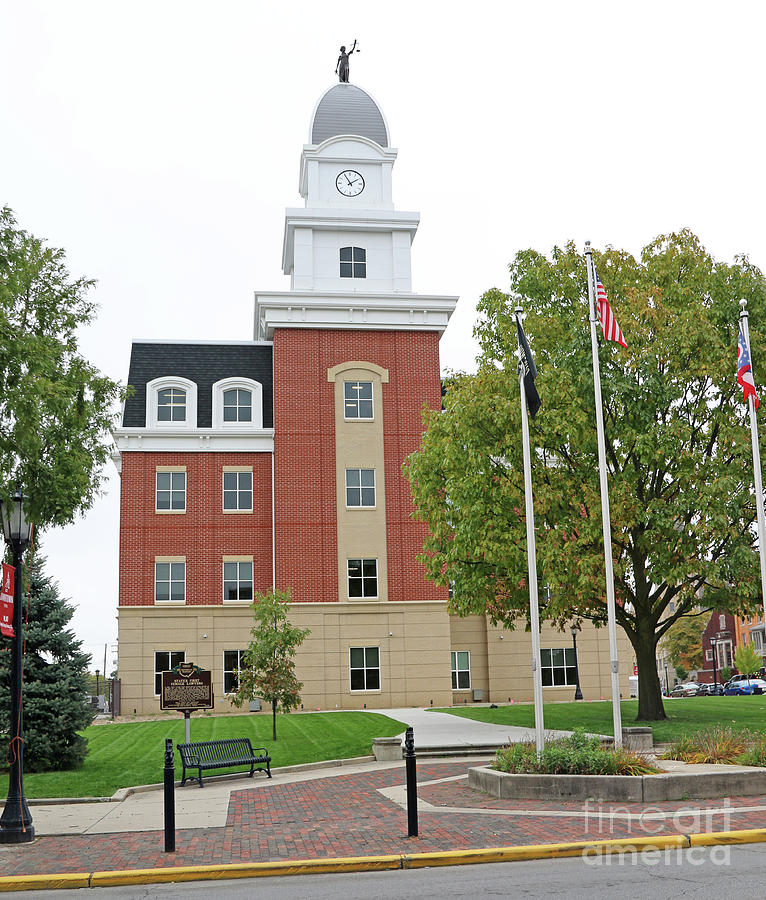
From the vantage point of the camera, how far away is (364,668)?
42.6 m

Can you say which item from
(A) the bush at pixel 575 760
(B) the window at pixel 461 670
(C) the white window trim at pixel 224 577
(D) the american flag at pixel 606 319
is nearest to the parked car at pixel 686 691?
(B) the window at pixel 461 670

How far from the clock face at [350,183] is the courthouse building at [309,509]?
1785mm

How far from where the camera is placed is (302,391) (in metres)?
44.3

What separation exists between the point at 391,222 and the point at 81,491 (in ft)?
104

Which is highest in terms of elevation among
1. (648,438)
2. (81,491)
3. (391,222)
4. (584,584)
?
(391,222)

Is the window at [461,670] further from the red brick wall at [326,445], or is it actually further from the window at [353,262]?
the window at [353,262]

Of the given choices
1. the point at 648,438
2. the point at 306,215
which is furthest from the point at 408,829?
the point at 306,215

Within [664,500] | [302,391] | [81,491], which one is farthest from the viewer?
[302,391]

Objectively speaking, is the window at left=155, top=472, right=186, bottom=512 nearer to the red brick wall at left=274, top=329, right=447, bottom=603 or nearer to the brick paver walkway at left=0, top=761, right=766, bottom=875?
the red brick wall at left=274, top=329, right=447, bottom=603

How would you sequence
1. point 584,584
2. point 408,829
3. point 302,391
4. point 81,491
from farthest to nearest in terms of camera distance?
point 302,391
point 584,584
point 81,491
point 408,829

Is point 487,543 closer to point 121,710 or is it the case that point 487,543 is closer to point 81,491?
point 81,491

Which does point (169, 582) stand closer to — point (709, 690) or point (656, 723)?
point (656, 723)

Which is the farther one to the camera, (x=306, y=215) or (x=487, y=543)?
(x=306, y=215)

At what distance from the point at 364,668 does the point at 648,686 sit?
17.1m
